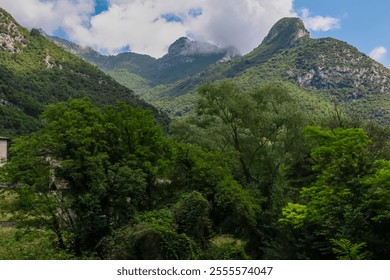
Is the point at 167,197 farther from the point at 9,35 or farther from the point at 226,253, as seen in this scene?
the point at 9,35

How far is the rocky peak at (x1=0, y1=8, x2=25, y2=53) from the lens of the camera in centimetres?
18266

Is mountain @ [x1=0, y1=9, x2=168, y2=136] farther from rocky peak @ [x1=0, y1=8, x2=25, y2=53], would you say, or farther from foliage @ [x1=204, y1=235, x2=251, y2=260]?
foliage @ [x1=204, y1=235, x2=251, y2=260]

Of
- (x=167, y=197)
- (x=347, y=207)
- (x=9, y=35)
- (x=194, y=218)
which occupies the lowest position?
(x=194, y=218)

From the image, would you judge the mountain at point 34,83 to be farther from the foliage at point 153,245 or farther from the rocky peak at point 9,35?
the foliage at point 153,245

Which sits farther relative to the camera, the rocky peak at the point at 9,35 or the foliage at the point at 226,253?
the rocky peak at the point at 9,35

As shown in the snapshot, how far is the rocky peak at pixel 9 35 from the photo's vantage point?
18266 centimetres

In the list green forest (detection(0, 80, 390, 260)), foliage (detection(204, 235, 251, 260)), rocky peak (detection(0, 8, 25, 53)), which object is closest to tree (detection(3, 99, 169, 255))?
green forest (detection(0, 80, 390, 260))

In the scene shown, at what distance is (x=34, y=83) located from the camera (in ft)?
531


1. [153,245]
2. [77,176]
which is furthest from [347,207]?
[77,176]

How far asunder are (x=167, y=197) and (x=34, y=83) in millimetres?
152021

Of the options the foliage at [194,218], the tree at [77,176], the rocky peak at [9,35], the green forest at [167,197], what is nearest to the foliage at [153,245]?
the green forest at [167,197]
